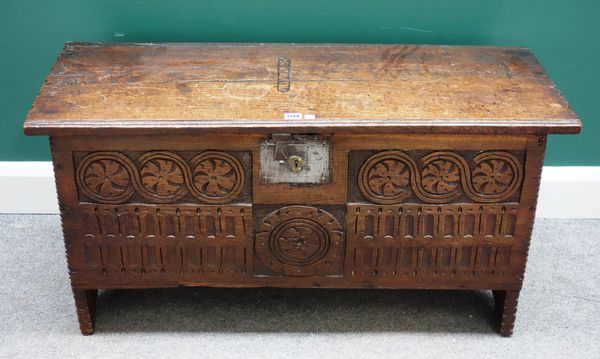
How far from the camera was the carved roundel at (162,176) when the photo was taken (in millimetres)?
2271

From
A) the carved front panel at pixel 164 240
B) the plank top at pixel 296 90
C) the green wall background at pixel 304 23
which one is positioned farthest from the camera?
the green wall background at pixel 304 23

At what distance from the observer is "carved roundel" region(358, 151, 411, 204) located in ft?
7.47

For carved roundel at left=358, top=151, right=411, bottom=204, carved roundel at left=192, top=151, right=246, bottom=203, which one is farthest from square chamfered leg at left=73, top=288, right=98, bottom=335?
carved roundel at left=358, top=151, right=411, bottom=204

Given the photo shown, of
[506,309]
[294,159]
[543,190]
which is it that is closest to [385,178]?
[294,159]

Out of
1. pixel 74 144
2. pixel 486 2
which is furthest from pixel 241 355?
pixel 486 2

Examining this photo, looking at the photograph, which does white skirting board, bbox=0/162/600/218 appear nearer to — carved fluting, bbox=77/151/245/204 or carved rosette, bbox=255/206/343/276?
carved fluting, bbox=77/151/245/204

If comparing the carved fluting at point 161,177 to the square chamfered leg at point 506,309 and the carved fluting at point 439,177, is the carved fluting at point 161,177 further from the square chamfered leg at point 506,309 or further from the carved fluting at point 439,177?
the square chamfered leg at point 506,309

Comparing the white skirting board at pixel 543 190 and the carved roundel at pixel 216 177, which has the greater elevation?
the carved roundel at pixel 216 177

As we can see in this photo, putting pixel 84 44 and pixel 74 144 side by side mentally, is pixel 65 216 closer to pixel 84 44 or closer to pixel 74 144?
pixel 74 144

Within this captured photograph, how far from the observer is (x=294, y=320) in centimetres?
261

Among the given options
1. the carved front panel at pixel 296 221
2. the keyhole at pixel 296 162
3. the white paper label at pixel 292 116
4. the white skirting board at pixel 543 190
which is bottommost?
the white skirting board at pixel 543 190

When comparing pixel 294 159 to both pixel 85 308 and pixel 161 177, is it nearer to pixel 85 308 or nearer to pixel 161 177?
pixel 161 177

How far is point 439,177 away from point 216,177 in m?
0.59

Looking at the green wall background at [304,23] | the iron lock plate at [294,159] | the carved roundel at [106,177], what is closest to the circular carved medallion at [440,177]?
the iron lock plate at [294,159]
